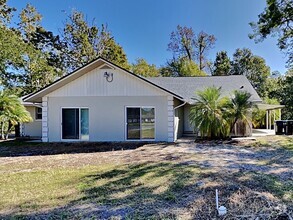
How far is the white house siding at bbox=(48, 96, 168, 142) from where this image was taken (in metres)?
13.8

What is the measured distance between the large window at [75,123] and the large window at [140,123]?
2236 mm

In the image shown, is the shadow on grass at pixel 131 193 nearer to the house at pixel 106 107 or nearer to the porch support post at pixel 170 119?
the porch support post at pixel 170 119

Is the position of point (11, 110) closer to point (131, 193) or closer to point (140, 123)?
point (140, 123)

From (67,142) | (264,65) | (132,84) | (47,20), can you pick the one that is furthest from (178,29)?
(67,142)

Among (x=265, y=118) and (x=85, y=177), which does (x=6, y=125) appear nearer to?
(x=85, y=177)

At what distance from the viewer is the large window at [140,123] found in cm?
1388

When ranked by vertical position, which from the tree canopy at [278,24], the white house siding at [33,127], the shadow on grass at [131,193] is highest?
the tree canopy at [278,24]

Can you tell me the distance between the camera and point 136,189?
19.0ft

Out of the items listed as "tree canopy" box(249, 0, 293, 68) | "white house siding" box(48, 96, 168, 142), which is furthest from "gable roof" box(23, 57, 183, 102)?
"tree canopy" box(249, 0, 293, 68)

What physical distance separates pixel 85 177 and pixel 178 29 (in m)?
29.8

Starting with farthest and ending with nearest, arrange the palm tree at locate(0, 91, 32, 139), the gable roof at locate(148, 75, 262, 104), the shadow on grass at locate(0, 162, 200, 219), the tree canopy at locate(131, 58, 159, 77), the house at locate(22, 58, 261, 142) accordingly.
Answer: the tree canopy at locate(131, 58, 159, 77) < the gable roof at locate(148, 75, 262, 104) < the palm tree at locate(0, 91, 32, 139) < the house at locate(22, 58, 261, 142) < the shadow on grass at locate(0, 162, 200, 219)

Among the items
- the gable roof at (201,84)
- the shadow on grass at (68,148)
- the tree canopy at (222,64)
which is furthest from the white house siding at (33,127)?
the tree canopy at (222,64)

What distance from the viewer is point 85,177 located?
687cm

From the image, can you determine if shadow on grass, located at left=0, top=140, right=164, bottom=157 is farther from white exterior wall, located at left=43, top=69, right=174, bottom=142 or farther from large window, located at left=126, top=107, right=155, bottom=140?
white exterior wall, located at left=43, top=69, right=174, bottom=142
